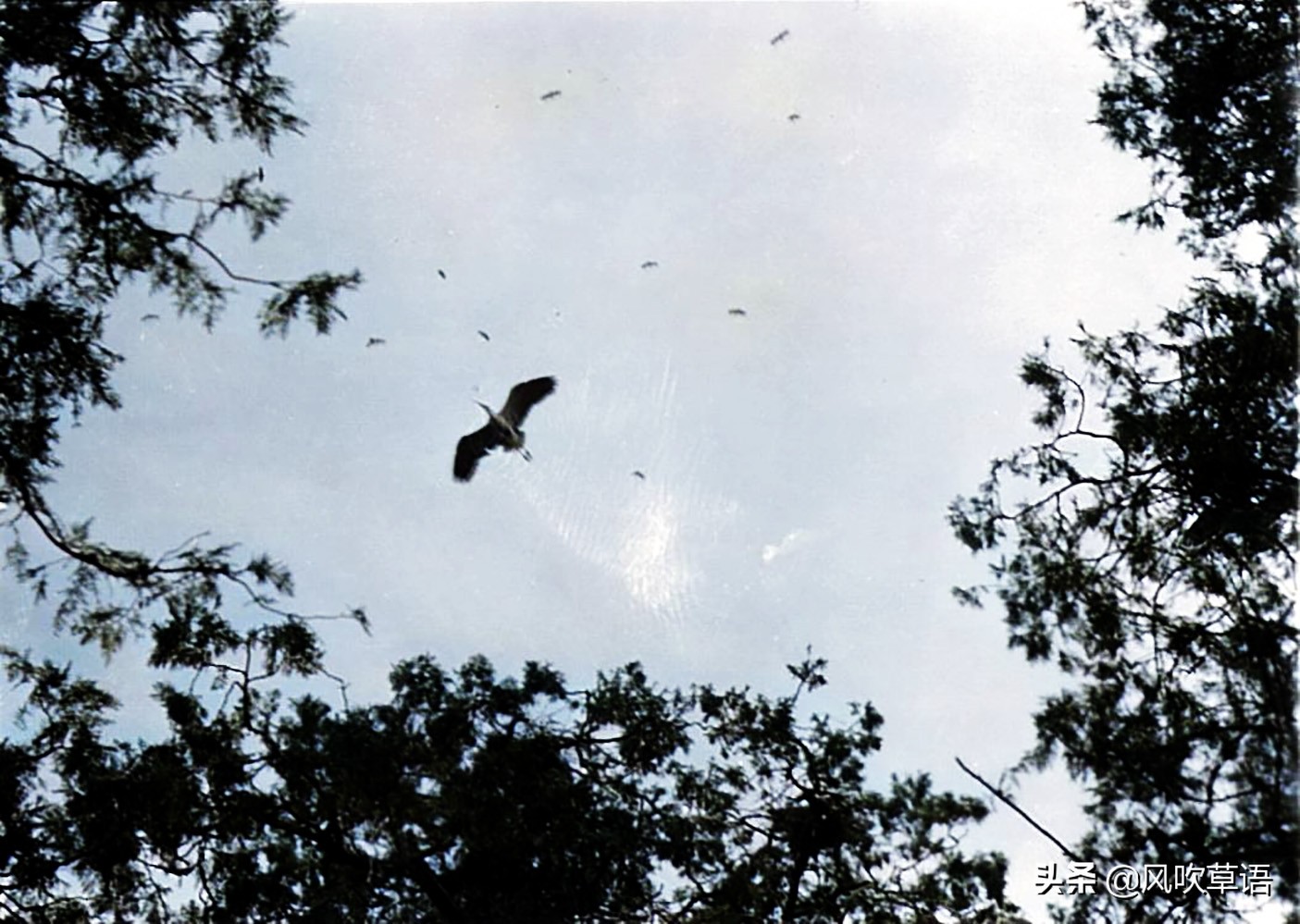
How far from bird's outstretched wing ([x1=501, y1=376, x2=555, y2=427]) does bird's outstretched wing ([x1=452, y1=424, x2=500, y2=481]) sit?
0.08 metres

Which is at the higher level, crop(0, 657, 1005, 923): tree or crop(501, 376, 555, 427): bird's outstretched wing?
crop(501, 376, 555, 427): bird's outstretched wing

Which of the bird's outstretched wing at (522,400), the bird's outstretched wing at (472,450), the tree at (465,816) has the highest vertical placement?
the bird's outstretched wing at (522,400)

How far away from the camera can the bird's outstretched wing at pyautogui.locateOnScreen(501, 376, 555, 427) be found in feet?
12.4

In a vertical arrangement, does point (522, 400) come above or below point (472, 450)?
above

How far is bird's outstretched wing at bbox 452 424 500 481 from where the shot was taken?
3754 mm

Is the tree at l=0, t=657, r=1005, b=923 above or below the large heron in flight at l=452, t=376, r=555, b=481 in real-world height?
below

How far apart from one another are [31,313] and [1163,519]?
3371 mm

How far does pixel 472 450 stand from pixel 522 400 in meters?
0.23

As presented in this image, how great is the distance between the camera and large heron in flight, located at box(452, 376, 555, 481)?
3756 mm

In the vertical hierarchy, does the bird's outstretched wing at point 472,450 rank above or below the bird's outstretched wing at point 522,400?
below

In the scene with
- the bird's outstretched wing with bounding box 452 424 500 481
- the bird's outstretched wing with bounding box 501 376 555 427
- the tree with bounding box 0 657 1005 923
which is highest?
the bird's outstretched wing with bounding box 501 376 555 427

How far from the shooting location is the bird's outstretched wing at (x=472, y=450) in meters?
3.75

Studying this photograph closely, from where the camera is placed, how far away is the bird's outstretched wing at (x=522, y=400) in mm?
3770

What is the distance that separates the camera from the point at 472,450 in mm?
3764
